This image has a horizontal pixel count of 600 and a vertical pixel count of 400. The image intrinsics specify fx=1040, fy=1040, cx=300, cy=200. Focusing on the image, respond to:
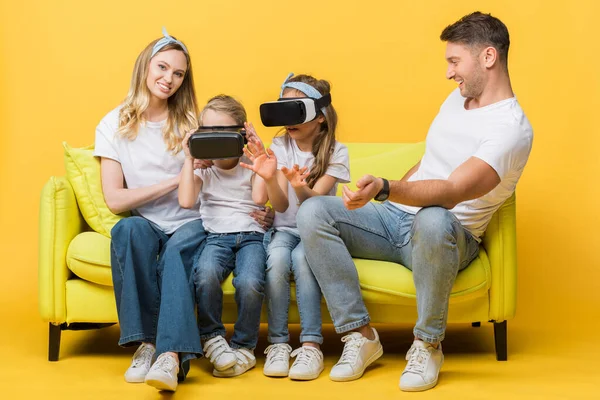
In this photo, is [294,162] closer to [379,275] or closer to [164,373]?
[379,275]

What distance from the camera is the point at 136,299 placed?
3453 millimetres

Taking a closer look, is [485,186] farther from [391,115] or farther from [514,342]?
[391,115]

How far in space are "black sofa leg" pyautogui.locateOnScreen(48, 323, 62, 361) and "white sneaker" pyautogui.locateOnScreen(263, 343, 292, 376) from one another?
2.53ft

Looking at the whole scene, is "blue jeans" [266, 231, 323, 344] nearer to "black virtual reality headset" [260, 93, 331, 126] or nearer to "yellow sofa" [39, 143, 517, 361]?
"yellow sofa" [39, 143, 517, 361]

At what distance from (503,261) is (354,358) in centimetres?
65

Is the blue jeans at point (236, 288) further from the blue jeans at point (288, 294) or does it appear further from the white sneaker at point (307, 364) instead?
the white sneaker at point (307, 364)

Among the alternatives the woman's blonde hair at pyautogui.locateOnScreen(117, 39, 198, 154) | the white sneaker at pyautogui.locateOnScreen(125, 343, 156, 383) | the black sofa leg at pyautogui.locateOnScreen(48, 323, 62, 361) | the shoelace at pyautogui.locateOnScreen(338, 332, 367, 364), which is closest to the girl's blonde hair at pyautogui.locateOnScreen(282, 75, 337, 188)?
the woman's blonde hair at pyautogui.locateOnScreen(117, 39, 198, 154)

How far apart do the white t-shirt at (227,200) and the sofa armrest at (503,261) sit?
2.74 ft

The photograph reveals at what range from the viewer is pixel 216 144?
3588 mm

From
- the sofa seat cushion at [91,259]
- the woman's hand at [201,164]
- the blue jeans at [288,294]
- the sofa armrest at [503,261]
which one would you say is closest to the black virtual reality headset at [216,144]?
the woman's hand at [201,164]

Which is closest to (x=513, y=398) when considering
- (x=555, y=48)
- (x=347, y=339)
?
(x=347, y=339)

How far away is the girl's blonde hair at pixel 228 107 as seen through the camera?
12.3ft

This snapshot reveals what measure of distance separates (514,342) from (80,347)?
1.68m

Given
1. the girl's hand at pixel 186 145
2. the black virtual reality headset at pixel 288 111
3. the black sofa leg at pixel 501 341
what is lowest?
the black sofa leg at pixel 501 341
